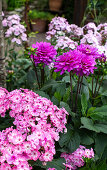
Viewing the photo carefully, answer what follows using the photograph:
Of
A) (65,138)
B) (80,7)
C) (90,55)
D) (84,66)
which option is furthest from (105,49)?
(80,7)

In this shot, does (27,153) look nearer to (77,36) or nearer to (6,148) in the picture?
(6,148)

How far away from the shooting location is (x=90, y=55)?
121 cm

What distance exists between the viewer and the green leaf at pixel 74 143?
3.88ft

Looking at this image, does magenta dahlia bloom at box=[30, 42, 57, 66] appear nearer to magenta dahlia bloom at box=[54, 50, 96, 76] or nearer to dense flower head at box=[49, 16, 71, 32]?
magenta dahlia bloom at box=[54, 50, 96, 76]

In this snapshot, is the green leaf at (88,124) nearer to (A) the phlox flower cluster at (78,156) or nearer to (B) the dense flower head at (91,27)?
(A) the phlox flower cluster at (78,156)

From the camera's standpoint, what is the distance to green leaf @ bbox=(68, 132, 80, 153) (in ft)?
3.88

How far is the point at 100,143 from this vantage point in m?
1.27

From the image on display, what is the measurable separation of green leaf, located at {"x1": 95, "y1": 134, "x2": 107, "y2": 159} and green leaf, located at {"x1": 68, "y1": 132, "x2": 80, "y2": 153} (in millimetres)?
131

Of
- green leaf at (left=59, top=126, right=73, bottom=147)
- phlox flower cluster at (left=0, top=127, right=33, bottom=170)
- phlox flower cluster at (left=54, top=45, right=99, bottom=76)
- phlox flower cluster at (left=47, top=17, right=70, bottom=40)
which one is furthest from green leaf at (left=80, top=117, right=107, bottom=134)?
phlox flower cluster at (left=47, top=17, right=70, bottom=40)

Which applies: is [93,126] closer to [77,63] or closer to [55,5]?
[77,63]

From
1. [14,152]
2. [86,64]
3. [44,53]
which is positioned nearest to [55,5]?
[44,53]

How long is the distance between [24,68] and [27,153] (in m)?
1.39

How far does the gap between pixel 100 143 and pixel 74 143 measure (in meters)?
0.18

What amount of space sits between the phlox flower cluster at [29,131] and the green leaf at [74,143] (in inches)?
5.4
